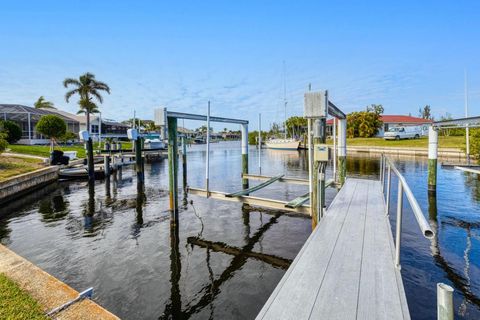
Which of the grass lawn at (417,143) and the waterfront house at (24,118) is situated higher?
the waterfront house at (24,118)

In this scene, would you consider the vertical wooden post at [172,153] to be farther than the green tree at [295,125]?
No

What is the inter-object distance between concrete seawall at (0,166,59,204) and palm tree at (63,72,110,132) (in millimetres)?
25138

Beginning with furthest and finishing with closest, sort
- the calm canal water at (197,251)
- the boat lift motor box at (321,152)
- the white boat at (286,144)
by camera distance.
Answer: the white boat at (286,144) < the boat lift motor box at (321,152) < the calm canal water at (197,251)

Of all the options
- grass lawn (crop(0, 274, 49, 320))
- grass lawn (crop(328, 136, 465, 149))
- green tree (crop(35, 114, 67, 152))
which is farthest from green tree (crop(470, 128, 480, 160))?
green tree (crop(35, 114, 67, 152))

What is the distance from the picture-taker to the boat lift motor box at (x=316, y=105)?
6.19 meters

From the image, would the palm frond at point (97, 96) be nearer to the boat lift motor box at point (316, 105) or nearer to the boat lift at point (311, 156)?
the boat lift at point (311, 156)

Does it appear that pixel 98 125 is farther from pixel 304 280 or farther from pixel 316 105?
pixel 304 280

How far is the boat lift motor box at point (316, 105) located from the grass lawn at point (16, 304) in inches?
238

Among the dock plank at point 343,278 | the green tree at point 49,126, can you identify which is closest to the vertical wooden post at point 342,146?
the dock plank at point 343,278

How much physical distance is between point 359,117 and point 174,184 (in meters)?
62.9

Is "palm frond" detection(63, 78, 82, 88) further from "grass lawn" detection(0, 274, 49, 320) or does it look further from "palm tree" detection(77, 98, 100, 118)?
"grass lawn" detection(0, 274, 49, 320)

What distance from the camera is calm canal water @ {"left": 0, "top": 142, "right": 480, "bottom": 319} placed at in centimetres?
534

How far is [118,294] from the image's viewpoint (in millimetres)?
5613

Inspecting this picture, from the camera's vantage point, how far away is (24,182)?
1559 centimetres
